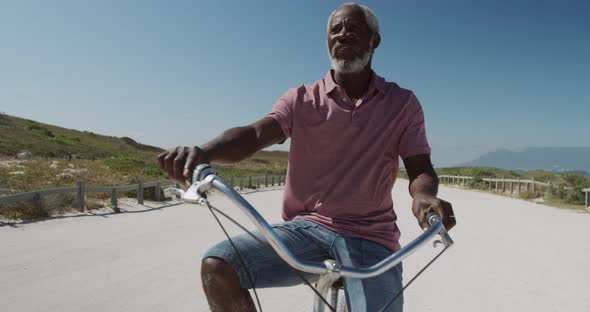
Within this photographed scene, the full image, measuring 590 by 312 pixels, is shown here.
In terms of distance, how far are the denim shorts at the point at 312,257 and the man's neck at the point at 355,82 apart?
0.80 m

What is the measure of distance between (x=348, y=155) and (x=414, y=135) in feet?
1.18

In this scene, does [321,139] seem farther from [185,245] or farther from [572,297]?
[185,245]

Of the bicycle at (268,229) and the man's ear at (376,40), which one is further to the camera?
the man's ear at (376,40)

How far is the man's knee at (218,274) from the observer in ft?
5.01

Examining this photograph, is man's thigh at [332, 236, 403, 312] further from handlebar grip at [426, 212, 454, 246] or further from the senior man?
handlebar grip at [426, 212, 454, 246]

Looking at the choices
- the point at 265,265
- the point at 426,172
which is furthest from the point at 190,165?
the point at 426,172

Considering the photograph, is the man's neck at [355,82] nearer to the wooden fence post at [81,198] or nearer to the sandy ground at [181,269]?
the sandy ground at [181,269]

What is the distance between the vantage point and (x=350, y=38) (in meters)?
2.33

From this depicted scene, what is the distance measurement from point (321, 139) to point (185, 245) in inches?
260

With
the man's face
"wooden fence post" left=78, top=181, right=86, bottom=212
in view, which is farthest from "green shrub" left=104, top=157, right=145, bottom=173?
the man's face

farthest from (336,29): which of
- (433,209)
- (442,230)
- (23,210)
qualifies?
(23,210)

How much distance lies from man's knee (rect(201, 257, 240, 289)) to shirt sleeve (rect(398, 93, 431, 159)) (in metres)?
1.12

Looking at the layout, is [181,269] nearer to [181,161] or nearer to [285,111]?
[285,111]

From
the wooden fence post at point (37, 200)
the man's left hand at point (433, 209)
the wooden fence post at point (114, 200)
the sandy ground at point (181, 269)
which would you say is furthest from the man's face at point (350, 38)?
the wooden fence post at point (114, 200)
